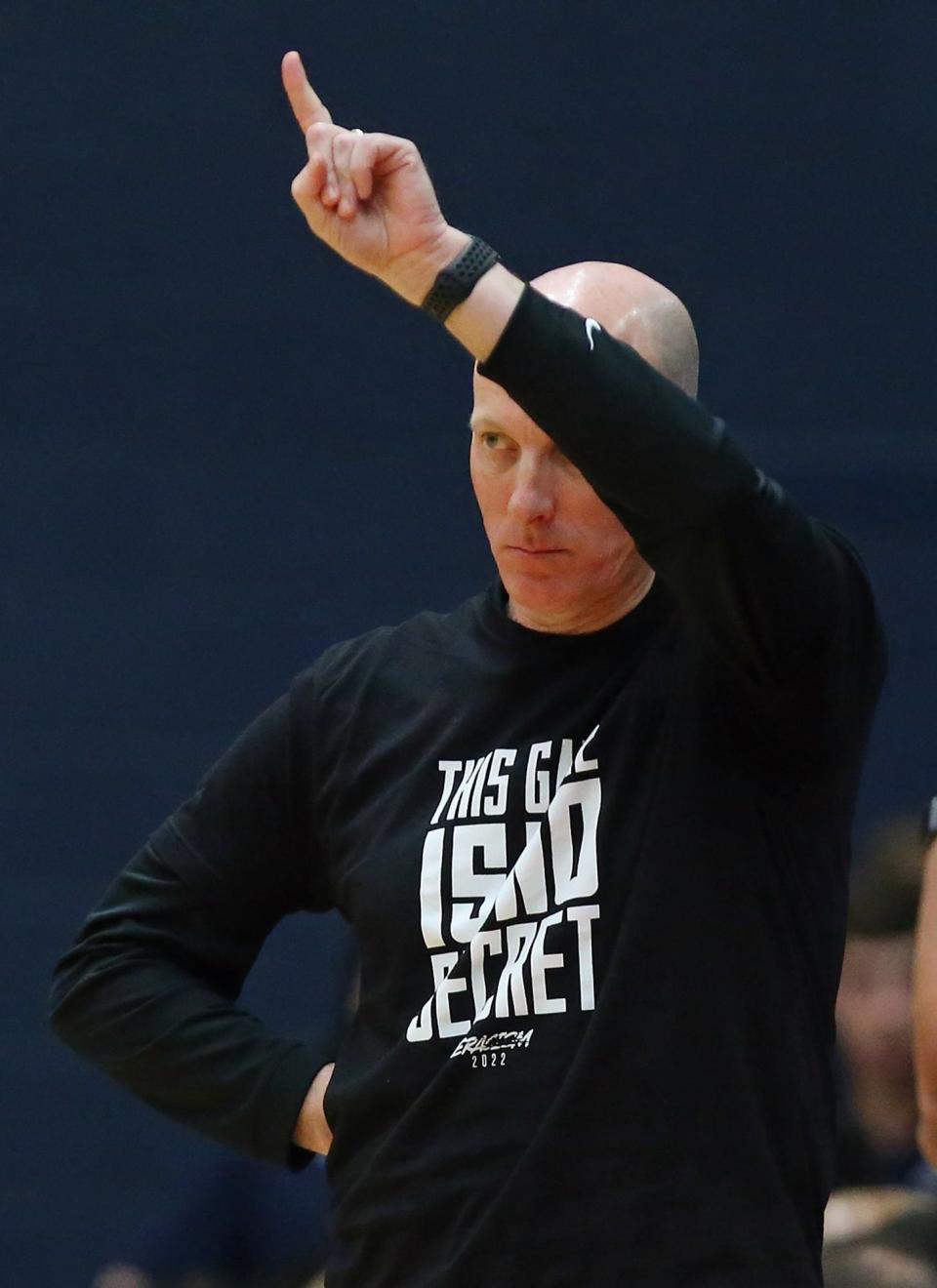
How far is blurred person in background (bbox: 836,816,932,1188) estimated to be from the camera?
10.5 ft

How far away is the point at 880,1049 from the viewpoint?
3.25 metres

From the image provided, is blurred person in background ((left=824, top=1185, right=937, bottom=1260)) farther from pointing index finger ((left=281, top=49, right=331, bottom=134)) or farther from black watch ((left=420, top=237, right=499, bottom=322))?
pointing index finger ((left=281, top=49, right=331, bottom=134))

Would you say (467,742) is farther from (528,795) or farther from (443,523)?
(443,523)

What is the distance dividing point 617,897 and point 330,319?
2329 millimetres

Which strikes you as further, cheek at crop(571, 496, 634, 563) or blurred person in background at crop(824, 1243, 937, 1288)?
blurred person in background at crop(824, 1243, 937, 1288)

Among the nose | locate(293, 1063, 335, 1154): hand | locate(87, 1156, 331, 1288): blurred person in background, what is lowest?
locate(87, 1156, 331, 1288): blurred person in background

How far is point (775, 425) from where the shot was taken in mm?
3916

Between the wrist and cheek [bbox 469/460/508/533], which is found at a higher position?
the wrist

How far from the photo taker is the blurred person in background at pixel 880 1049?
10.5 ft

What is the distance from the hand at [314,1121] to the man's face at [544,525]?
51 centimetres

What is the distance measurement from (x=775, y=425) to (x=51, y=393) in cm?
132

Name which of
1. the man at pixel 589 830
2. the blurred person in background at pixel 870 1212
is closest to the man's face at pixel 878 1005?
the blurred person in background at pixel 870 1212

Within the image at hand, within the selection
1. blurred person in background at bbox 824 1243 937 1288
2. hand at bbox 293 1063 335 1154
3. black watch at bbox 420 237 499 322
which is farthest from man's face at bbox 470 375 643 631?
blurred person in background at bbox 824 1243 937 1288

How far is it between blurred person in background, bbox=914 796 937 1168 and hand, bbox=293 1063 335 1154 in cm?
55
